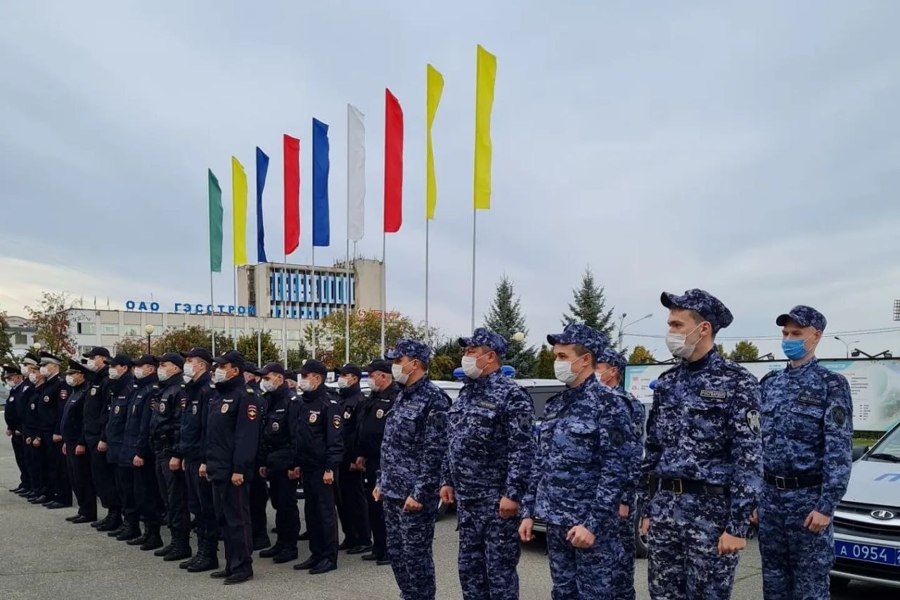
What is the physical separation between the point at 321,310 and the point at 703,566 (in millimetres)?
96954

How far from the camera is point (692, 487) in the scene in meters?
3.73

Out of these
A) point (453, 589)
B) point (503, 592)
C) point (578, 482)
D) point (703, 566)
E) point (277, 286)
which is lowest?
point (453, 589)

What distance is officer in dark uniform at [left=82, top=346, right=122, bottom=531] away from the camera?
29.4 feet

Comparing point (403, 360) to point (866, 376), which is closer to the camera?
point (403, 360)

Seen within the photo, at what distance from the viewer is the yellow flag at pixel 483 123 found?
651 inches

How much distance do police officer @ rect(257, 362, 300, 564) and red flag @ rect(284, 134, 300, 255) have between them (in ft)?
42.4

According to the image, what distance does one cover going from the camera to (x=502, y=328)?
1495 inches

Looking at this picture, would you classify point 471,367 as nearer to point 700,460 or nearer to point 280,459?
point 700,460

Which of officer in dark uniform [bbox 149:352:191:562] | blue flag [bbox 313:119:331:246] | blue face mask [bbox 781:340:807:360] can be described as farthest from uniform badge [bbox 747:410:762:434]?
blue flag [bbox 313:119:331:246]

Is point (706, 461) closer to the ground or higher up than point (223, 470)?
higher up

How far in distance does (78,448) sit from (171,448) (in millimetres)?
2353

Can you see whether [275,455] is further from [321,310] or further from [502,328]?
[321,310]

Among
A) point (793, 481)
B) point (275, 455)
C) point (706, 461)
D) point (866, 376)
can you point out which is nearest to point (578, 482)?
point (706, 461)

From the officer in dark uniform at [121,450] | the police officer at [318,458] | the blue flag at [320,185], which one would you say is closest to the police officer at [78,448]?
the officer in dark uniform at [121,450]
